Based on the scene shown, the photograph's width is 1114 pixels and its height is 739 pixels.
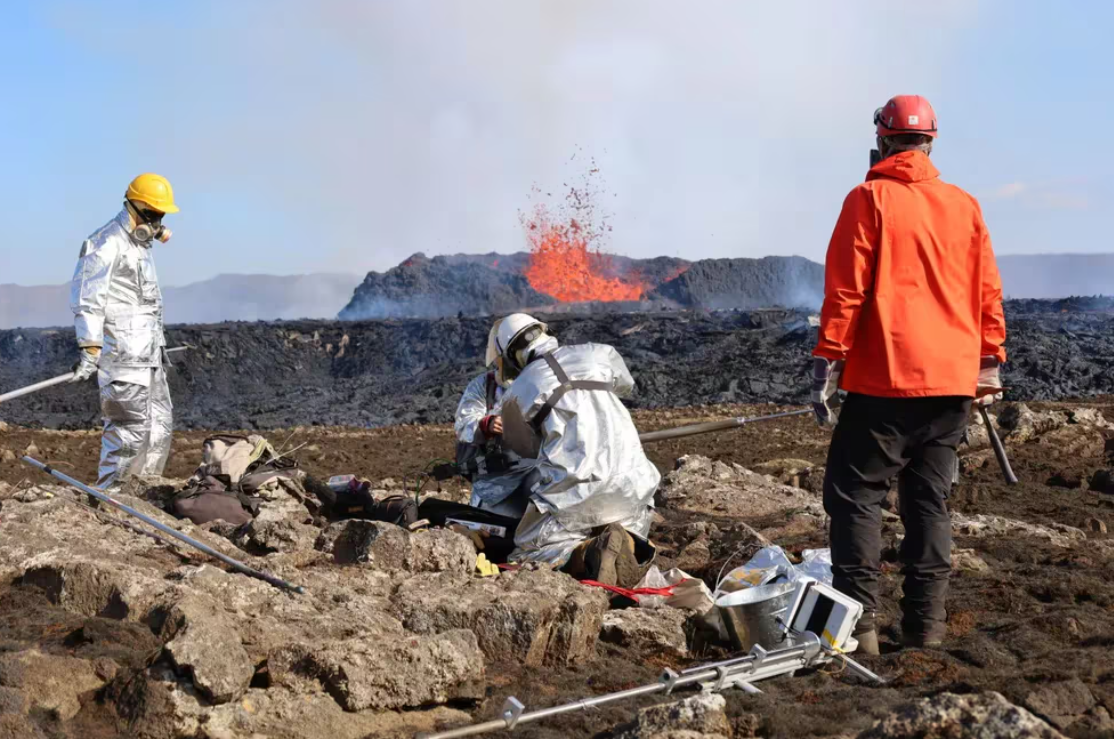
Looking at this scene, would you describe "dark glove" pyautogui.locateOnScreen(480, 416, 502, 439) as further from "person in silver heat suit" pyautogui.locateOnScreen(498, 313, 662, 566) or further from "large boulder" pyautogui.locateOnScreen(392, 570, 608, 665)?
"large boulder" pyautogui.locateOnScreen(392, 570, 608, 665)

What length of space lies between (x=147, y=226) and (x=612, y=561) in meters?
4.38

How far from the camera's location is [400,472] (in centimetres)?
1195

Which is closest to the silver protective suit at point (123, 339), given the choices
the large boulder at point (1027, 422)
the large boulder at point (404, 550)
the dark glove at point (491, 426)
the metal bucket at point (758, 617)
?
the dark glove at point (491, 426)

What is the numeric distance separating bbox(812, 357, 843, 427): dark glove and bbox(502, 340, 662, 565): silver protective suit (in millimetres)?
1565

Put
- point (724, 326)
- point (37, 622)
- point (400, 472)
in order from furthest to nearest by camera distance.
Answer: point (724, 326), point (400, 472), point (37, 622)

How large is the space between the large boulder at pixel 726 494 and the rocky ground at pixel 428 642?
1250 mm

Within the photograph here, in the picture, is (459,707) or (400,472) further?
(400,472)

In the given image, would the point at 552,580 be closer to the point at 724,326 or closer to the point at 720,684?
the point at 720,684

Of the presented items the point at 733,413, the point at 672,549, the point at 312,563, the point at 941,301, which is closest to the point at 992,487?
the point at 672,549

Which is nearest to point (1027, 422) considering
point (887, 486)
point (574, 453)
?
point (574, 453)

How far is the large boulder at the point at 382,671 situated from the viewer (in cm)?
355

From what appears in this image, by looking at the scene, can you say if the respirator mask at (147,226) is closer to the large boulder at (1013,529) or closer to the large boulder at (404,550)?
the large boulder at (404,550)

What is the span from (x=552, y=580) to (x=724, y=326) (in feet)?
73.5

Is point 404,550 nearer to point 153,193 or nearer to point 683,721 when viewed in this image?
point 683,721
